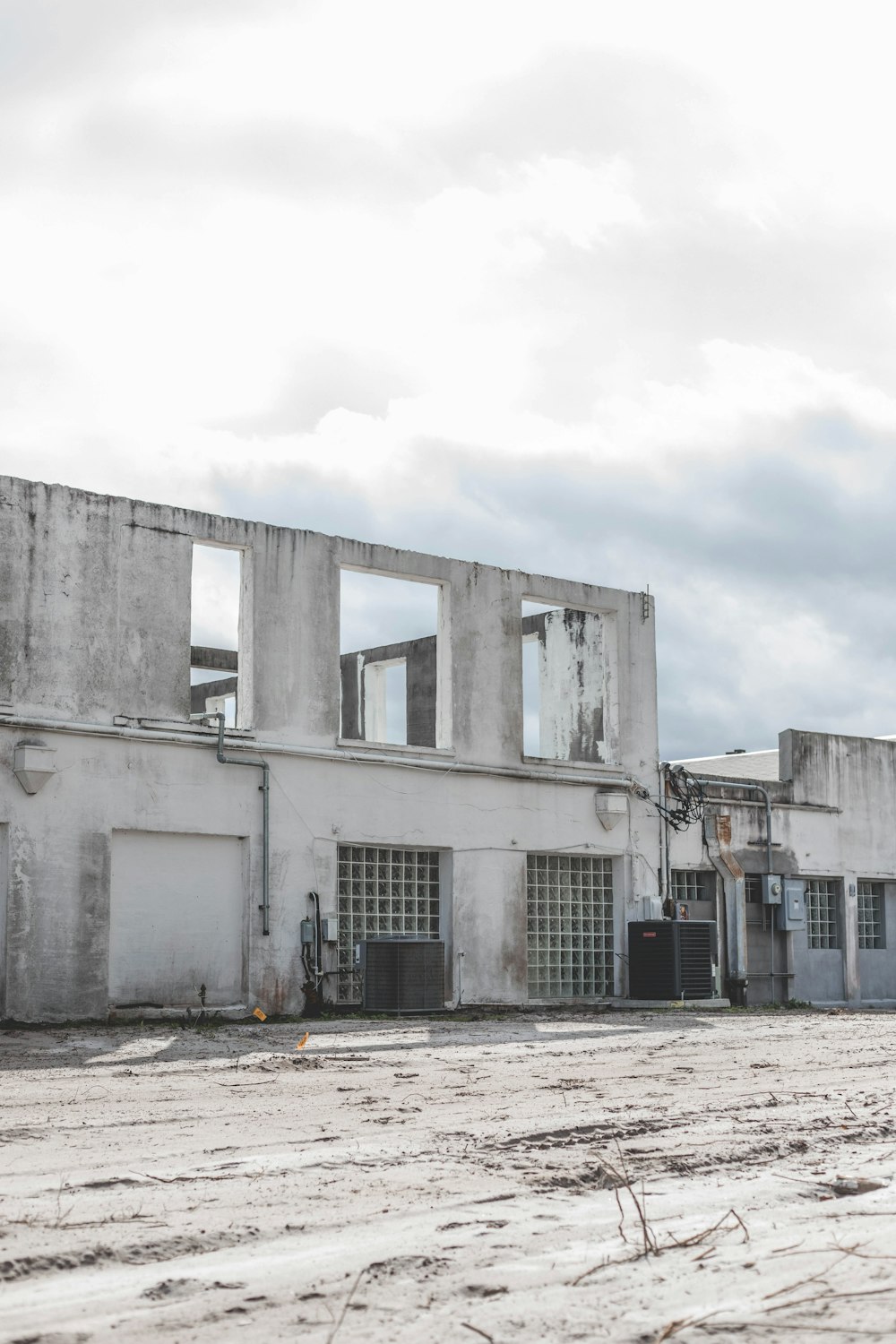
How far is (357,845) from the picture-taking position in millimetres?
19859

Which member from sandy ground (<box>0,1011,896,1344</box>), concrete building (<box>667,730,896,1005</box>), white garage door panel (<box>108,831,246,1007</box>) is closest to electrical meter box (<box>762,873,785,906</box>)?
concrete building (<box>667,730,896,1005</box>)

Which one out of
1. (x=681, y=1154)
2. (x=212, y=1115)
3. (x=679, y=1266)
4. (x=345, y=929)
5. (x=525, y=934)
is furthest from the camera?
(x=525, y=934)

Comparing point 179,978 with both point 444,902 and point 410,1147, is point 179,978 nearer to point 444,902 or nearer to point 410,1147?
point 444,902

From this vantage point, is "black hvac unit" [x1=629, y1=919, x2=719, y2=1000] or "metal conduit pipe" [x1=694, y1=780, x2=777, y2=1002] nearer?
"black hvac unit" [x1=629, y1=919, x2=719, y2=1000]

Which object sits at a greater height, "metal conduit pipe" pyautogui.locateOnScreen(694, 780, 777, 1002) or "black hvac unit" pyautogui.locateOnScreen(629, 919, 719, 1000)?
"metal conduit pipe" pyautogui.locateOnScreen(694, 780, 777, 1002)

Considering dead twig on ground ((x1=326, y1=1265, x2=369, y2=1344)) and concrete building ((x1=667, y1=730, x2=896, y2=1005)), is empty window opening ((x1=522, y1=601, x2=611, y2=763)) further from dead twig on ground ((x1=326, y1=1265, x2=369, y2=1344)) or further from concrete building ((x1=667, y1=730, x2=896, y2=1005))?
dead twig on ground ((x1=326, y1=1265, x2=369, y2=1344))

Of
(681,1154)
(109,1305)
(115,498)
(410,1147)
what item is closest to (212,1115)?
(410,1147)

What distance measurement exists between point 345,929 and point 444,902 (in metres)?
1.57

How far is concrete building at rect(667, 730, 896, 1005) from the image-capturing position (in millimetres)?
24062

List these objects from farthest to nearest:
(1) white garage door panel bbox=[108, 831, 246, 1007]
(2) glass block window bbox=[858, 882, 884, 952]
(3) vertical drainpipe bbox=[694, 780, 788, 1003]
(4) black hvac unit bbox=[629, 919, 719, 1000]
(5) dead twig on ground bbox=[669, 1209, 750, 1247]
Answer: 1. (2) glass block window bbox=[858, 882, 884, 952]
2. (3) vertical drainpipe bbox=[694, 780, 788, 1003]
3. (4) black hvac unit bbox=[629, 919, 719, 1000]
4. (1) white garage door panel bbox=[108, 831, 246, 1007]
5. (5) dead twig on ground bbox=[669, 1209, 750, 1247]

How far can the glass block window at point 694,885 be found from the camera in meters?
23.9

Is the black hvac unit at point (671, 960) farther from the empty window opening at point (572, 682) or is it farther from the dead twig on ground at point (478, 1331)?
the dead twig on ground at point (478, 1331)

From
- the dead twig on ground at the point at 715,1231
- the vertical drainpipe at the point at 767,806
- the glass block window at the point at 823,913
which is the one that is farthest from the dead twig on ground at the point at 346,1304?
the glass block window at the point at 823,913

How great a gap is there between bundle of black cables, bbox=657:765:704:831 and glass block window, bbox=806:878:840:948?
3.86 metres
